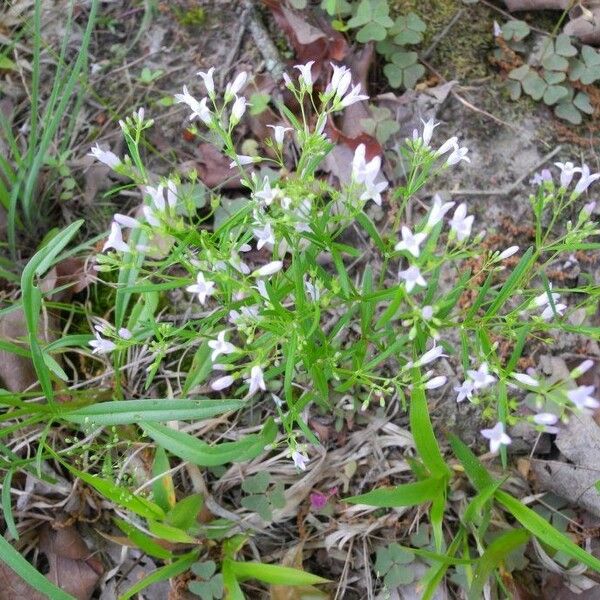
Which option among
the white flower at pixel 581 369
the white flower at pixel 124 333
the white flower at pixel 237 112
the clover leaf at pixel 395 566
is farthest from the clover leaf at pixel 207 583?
the white flower at pixel 237 112

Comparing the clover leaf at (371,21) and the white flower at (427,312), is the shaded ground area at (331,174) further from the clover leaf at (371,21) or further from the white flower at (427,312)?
the white flower at (427,312)

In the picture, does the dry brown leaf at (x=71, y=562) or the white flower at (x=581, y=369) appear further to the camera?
the dry brown leaf at (x=71, y=562)

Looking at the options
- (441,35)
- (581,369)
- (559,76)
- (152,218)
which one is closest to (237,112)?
(152,218)

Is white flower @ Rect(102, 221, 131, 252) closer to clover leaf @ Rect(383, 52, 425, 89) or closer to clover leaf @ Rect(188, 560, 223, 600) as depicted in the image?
clover leaf @ Rect(188, 560, 223, 600)

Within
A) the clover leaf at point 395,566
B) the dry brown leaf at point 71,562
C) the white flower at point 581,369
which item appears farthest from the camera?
the dry brown leaf at point 71,562

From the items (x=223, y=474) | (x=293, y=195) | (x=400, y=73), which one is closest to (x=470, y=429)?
(x=223, y=474)

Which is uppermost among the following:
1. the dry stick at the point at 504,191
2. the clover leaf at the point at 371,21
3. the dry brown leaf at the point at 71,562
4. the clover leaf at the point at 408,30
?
the clover leaf at the point at 371,21

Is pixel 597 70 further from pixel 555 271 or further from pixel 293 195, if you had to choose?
pixel 293 195
